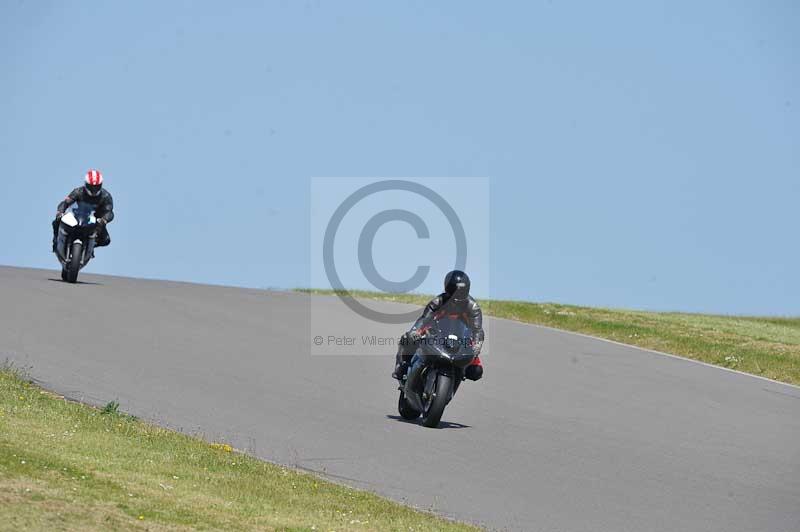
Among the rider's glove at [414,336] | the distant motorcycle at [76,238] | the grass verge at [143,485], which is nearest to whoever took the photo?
the grass verge at [143,485]

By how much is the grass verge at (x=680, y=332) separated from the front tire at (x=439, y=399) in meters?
10.0

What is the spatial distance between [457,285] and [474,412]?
253 cm

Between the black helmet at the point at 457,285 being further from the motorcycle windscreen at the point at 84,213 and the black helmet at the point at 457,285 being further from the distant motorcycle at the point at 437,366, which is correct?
the motorcycle windscreen at the point at 84,213

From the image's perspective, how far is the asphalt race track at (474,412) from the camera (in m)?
11.9

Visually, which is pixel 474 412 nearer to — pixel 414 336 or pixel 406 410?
pixel 406 410

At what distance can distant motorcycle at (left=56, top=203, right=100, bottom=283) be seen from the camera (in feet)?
82.2

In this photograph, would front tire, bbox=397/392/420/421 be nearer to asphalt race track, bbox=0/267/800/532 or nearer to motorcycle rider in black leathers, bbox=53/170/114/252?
asphalt race track, bbox=0/267/800/532

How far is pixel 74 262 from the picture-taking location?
25781 millimetres

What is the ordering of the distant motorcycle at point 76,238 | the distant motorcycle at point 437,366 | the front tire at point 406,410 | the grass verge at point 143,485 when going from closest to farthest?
the grass verge at point 143,485 → the distant motorcycle at point 437,366 → the front tire at point 406,410 → the distant motorcycle at point 76,238

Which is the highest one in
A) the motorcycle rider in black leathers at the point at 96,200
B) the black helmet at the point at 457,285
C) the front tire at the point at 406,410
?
the motorcycle rider in black leathers at the point at 96,200

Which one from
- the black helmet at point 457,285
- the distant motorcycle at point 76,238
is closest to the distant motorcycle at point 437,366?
the black helmet at point 457,285

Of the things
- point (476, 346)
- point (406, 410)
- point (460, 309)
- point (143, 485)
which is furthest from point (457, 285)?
point (143, 485)

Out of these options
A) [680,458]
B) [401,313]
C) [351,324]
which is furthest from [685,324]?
[680,458]

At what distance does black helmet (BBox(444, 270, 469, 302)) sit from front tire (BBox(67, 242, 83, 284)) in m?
12.5
